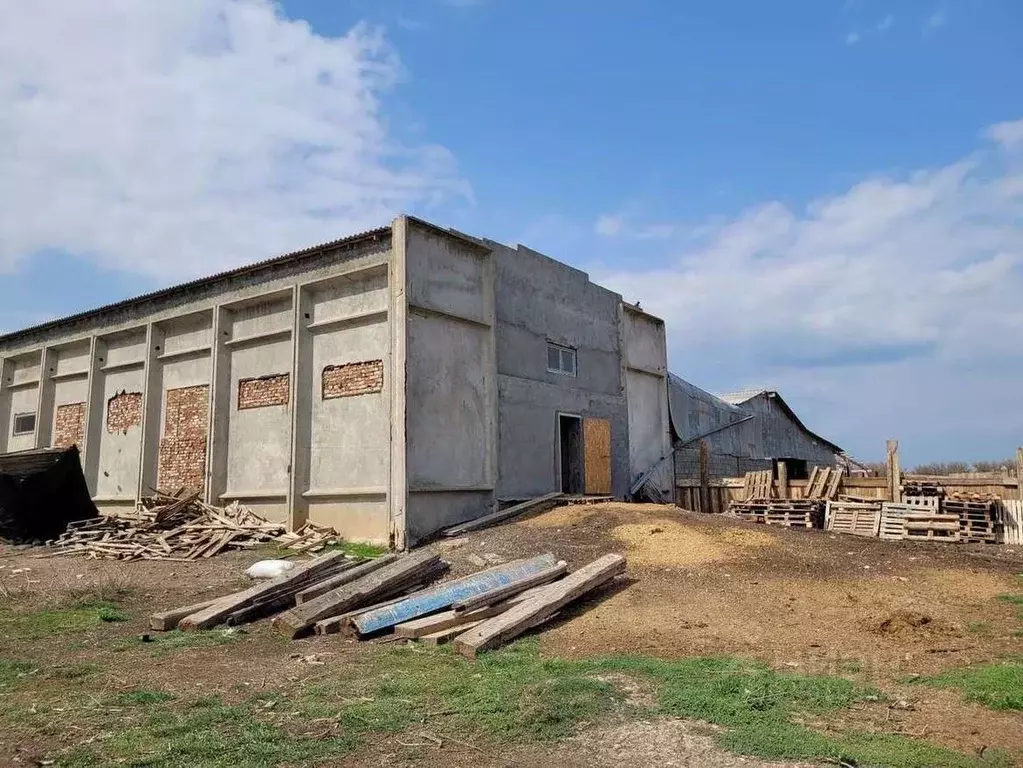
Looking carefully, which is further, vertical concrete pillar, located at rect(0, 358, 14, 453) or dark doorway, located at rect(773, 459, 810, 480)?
dark doorway, located at rect(773, 459, 810, 480)

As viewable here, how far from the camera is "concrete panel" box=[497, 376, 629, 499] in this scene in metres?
17.4

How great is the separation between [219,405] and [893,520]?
15.9m

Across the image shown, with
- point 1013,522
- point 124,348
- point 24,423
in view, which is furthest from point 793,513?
point 24,423

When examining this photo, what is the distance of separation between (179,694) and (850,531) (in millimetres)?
15861

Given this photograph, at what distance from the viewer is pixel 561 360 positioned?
19.7 meters

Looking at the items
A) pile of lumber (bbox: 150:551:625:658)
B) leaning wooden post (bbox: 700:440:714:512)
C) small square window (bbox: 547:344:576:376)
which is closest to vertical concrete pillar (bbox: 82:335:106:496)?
small square window (bbox: 547:344:576:376)

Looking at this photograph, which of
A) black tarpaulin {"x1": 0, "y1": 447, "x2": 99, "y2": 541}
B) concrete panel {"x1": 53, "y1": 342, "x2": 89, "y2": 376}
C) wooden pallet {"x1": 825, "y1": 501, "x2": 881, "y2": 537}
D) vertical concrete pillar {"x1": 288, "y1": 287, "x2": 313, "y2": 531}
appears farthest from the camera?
concrete panel {"x1": 53, "y1": 342, "x2": 89, "y2": 376}

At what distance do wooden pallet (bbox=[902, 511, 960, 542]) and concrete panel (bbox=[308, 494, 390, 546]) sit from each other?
11.5 meters

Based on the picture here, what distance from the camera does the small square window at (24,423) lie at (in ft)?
80.5

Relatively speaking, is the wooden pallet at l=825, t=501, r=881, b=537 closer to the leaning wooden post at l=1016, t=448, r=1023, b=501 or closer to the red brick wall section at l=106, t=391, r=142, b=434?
the leaning wooden post at l=1016, t=448, r=1023, b=501

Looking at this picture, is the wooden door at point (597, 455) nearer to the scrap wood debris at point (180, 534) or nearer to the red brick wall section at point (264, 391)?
the scrap wood debris at point (180, 534)

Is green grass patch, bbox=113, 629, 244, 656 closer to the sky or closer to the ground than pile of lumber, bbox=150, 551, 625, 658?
closer to the ground

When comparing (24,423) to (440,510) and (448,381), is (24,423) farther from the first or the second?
(440,510)

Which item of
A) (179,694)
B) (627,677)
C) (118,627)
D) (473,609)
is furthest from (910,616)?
(118,627)
